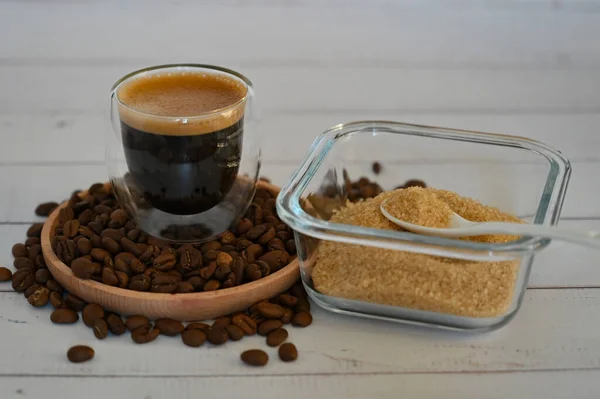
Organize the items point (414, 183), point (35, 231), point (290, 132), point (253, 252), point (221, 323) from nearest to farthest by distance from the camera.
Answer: point (221, 323)
point (253, 252)
point (35, 231)
point (414, 183)
point (290, 132)

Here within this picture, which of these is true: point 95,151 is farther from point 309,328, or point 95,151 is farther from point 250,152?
point 309,328

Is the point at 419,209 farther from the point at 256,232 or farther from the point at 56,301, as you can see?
the point at 56,301

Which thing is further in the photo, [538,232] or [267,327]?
[267,327]

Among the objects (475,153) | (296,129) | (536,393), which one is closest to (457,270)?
(536,393)

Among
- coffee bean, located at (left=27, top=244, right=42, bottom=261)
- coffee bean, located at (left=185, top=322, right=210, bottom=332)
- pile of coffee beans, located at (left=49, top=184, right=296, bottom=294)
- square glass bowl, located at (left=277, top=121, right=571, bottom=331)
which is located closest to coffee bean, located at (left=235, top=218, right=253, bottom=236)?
pile of coffee beans, located at (left=49, top=184, right=296, bottom=294)

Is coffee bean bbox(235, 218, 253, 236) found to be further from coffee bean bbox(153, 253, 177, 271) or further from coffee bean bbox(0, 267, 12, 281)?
coffee bean bbox(0, 267, 12, 281)

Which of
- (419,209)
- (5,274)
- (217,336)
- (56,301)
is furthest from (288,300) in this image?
(5,274)
